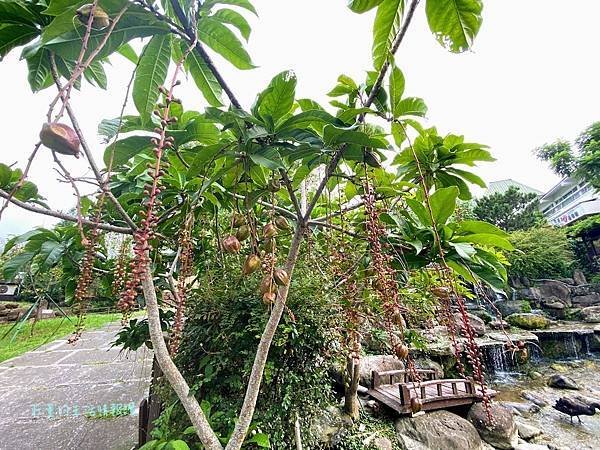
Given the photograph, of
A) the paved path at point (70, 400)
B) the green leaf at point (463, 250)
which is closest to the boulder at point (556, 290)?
the paved path at point (70, 400)

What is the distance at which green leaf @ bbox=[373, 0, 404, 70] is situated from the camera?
0.73 meters

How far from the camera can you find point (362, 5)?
0.69 m

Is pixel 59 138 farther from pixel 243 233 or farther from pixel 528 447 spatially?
pixel 528 447

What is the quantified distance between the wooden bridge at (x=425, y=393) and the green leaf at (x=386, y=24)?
113 inches

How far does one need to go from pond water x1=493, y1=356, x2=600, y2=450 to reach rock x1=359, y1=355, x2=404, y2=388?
5.74 feet

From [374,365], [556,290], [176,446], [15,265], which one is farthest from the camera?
[556,290]

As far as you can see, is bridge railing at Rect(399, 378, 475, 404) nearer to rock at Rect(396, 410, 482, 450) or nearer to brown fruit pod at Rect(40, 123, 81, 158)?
rock at Rect(396, 410, 482, 450)

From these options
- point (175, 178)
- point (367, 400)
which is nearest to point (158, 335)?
point (175, 178)

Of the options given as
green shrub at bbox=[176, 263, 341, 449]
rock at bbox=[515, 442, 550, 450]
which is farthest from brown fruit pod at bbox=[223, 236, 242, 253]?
rock at bbox=[515, 442, 550, 450]

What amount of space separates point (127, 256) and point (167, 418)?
1.02 meters

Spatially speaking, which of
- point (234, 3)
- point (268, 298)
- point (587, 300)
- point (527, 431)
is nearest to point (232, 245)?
point (268, 298)

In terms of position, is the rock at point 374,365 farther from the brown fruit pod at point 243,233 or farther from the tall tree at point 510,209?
the tall tree at point 510,209

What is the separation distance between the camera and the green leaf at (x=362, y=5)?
682mm

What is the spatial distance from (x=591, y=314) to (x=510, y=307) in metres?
1.82
